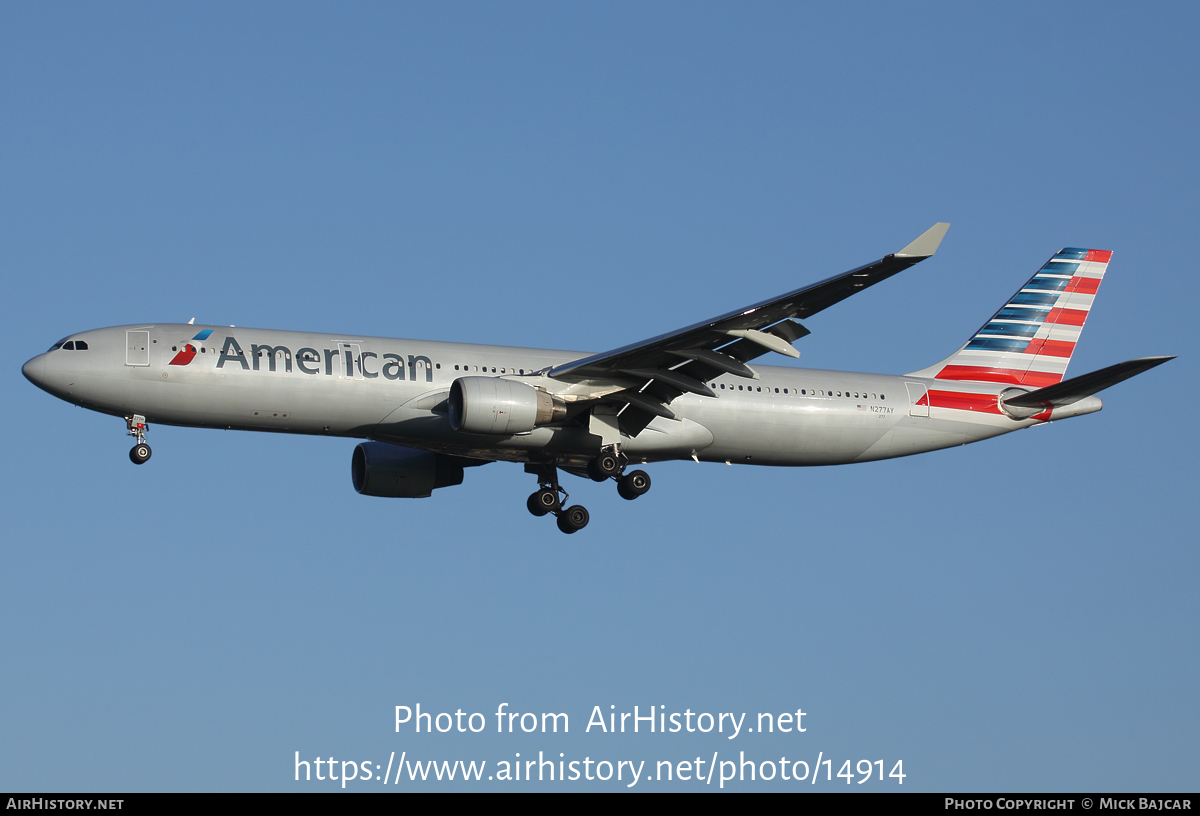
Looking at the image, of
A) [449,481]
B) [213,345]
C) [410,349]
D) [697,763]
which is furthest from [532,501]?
[697,763]

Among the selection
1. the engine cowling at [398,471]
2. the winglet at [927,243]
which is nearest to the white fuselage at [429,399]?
the engine cowling at [398,471]

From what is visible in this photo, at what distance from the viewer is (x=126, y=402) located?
31.8 m

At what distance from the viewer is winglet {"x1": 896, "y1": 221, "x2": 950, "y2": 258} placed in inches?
1073

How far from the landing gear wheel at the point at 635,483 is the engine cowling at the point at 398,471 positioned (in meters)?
5.30

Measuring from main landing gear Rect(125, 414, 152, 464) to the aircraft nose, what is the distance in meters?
2.04

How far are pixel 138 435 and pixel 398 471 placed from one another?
764 centimetres

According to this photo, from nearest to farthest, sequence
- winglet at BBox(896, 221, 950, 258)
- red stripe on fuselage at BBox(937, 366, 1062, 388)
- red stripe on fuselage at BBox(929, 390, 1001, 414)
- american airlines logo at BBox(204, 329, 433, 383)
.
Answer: winglet at BBox(896, 221, 950, 258) < american airlines logo at BBox(204, 329, 433, 383) < red stripe on fuselage at BBox(929, 390, 1001, 414) < red stripe on fuselage at BBox(937, 366, 1062, 388)

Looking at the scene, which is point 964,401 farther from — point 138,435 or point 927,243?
point 138,435

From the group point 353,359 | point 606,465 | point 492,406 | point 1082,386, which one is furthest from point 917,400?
point 353,359

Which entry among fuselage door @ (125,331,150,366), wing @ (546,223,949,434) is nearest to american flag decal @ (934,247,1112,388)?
wing @ (546,223,949,434)

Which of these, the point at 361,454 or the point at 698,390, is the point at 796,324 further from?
the point at 361,454

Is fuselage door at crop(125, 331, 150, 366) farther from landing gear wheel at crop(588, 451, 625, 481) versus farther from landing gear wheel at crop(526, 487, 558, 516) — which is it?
landing gear wheel at crop(588, 451, 625, 481)

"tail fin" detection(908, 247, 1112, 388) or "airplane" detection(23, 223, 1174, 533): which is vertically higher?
"tail fin" detection(908, 247, 1112, 388)

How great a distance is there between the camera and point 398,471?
37688 millimetres
